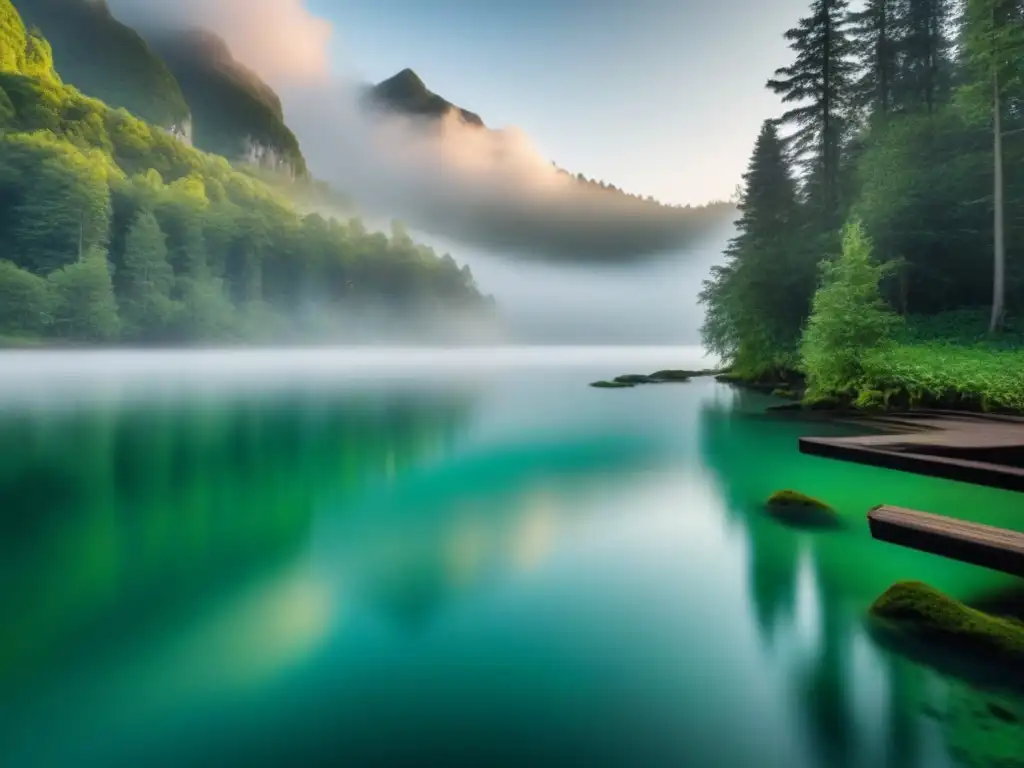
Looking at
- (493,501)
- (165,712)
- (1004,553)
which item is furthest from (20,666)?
(1004,553)

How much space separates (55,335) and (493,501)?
80685 millimetres

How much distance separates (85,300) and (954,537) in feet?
278

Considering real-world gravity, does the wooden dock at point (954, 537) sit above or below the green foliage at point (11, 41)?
below

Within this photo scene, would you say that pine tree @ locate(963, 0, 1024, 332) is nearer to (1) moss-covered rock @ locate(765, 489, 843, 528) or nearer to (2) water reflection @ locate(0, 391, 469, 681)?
(1) moss-covered rock @ locate(765, 489, 843, 528)

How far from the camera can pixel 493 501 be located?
1123cm

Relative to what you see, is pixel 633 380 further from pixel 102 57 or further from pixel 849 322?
pixel 102 57

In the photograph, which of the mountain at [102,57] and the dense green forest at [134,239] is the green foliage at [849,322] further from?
the mountain at [102,57]

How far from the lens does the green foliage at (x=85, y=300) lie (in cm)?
6444

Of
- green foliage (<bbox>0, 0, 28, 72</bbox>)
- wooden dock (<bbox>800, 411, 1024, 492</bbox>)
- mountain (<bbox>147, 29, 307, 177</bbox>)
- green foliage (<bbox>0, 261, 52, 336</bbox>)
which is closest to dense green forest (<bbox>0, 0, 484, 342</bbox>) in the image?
green foliage (<bbox>0, 261, 52, 336</bbox>)

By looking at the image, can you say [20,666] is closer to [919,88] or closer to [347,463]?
[347,463]

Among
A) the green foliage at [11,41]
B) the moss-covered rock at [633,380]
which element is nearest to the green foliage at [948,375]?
the moss-covered rock at [633,380]

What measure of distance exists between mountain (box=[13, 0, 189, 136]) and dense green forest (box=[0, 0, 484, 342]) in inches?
1522

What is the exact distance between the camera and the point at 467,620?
19.4 ft

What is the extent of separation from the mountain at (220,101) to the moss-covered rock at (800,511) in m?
193
